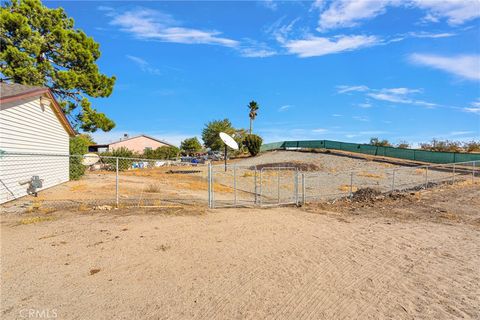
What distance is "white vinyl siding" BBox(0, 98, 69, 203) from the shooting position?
1098cm

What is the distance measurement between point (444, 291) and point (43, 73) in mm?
25707

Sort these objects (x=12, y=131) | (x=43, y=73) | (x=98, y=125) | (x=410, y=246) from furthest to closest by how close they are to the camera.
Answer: (x=98, y=125)
(x=43, y=73)
(x=12, y=131)
(x=410, y=246)

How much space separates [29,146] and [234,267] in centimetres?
1231

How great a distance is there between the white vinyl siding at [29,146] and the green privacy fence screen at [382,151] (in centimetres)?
3464

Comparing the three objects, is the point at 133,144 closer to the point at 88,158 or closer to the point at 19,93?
the point at 88,158

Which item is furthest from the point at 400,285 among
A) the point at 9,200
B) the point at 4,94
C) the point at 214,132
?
the point at 214,132

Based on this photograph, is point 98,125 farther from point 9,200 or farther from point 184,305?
point 184,305

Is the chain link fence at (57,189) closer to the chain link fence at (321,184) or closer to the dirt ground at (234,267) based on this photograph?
the dirt ground at (234,267)

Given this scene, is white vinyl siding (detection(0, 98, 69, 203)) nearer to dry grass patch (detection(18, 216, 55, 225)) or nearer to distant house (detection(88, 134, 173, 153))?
dry grass patch (detection(18, 216, 55, 225))

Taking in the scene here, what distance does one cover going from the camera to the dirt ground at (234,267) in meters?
3.86

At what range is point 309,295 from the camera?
13.8 feet

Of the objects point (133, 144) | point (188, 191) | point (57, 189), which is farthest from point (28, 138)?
point (133, 144)

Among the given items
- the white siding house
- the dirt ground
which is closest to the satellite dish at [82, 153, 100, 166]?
the white siding house

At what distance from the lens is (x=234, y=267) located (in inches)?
206
